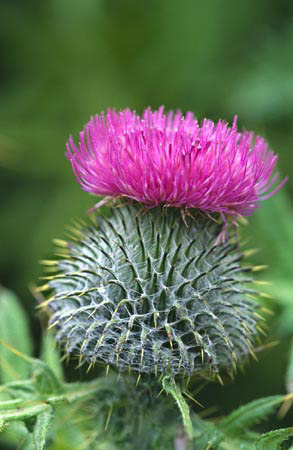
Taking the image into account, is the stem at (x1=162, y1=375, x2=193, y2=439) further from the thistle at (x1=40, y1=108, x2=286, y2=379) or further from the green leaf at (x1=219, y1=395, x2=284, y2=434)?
the green leaf at (x1=219, y1=395, x2=284, y2=434)

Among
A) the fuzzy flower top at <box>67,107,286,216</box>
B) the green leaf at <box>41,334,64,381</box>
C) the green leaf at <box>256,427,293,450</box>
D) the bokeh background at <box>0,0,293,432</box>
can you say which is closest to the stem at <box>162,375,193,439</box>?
the green leaf at <box>256,427,293,450</box>

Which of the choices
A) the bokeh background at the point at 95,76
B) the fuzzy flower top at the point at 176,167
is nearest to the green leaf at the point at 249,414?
the fuzzy flower top at the point at 176,167

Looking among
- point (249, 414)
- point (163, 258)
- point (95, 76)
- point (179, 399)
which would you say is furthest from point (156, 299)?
point (95, 76)

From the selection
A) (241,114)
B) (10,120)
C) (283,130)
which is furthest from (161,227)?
(10,120)

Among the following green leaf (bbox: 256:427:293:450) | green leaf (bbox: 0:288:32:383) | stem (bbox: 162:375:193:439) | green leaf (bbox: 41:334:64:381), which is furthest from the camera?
green leaf (bbox: 41:334:64:381)

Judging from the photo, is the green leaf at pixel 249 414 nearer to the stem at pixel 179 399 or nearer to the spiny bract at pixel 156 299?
the spiny bract at pixel 156 299
